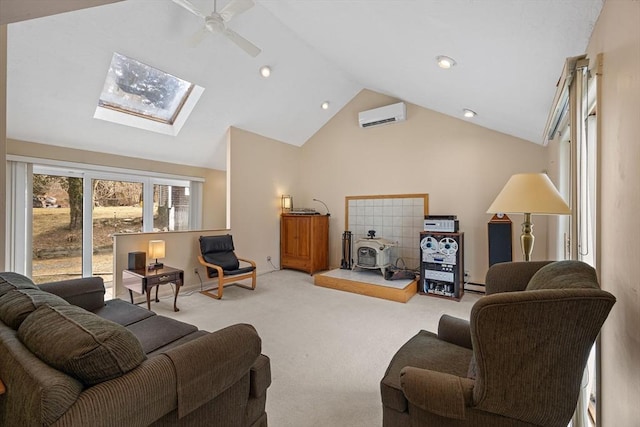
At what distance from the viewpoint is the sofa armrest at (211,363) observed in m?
1.04

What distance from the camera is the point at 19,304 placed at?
1.20 metres

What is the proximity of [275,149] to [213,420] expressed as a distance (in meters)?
Answer: 5.04

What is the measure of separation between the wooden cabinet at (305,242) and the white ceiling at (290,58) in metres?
2.00

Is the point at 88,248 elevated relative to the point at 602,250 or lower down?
lower down

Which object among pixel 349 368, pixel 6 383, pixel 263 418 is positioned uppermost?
pixel 6 383

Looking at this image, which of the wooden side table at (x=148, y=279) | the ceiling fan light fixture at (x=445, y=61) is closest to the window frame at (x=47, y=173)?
the wooden side table at (x=148, y=279)

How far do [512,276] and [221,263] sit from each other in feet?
12.3

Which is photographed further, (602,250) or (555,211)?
(555,211)

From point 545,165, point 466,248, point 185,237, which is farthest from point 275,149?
point 545,165

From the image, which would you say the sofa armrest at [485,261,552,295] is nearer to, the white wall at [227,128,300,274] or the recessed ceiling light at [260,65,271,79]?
the recessed ceiling light at [260,65,271,79]

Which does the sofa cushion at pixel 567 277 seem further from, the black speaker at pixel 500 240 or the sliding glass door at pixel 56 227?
the sliding glass door at pixel 56 227

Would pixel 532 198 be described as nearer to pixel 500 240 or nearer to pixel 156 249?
pixel 500 240

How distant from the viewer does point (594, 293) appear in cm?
89

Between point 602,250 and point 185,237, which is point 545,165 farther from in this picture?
point 185,237
